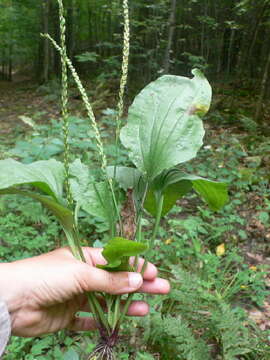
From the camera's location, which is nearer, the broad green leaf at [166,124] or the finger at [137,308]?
the broad green leaf at [166,124]

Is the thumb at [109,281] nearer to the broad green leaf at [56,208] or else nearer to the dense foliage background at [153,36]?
the broad green leaf at [56,208]

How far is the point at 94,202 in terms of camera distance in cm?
115

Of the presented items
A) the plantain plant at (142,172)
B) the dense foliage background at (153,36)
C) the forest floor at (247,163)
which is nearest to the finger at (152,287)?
the plantain plant at (142,172)

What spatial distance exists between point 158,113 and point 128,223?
46 centimetres

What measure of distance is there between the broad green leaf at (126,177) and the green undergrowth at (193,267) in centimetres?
70

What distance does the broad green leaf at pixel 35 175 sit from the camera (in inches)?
37.7

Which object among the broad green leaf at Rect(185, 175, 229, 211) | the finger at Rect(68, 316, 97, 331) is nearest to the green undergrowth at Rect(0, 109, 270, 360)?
the finger at Rect(68, 316, 97, 331)

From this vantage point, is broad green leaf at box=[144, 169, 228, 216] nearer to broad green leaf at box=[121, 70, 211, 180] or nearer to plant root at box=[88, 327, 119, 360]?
broad green leaf at box=[121, 70, 211, 180]

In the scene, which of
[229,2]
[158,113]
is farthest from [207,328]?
[229,2]

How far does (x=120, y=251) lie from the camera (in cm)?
96

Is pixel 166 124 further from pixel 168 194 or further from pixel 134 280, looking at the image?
pixel 134 280

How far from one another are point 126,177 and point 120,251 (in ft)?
1.16

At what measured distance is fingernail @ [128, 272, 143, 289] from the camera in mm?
1096

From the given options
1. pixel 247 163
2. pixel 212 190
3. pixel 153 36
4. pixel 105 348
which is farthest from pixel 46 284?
pixel 153 36
